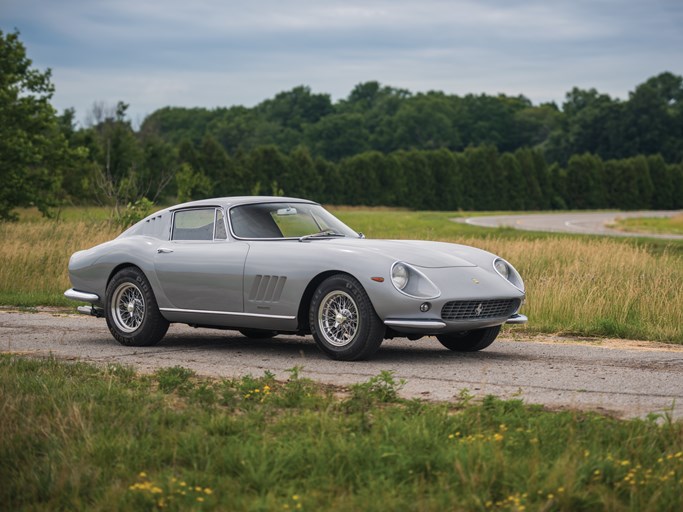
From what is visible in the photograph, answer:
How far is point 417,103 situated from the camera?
117m

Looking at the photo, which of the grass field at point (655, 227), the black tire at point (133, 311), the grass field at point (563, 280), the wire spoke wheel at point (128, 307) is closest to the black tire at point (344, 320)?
the black tire at point (133, 311)

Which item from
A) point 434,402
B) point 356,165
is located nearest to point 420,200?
point 356,165

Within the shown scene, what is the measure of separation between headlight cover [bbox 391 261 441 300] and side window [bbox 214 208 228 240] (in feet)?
6.89

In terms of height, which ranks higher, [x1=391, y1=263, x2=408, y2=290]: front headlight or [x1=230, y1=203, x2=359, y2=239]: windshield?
[x1=230, y1=203, x2=359, y2=239]: windshield

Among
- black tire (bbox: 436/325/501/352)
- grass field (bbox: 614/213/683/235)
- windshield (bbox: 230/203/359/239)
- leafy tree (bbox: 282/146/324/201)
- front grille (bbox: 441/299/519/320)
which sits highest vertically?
leafy tree (bbox: 282/146/324/201)

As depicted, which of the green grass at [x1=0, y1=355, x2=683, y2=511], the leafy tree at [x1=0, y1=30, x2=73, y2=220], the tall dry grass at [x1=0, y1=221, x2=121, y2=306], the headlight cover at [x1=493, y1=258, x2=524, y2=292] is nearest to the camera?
the green grass at [x1=0, y1=355, x2=683, y2=511]

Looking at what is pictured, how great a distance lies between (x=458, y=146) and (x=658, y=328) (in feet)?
355

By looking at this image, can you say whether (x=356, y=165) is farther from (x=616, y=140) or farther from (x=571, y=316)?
(x=571, y=316)

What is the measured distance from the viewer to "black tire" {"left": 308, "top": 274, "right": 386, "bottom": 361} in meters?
9.05

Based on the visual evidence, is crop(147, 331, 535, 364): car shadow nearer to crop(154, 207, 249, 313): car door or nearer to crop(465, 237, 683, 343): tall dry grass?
crop(154, 207, 249, 313): car door

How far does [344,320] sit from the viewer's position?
30.3ft

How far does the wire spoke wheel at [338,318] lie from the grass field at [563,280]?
375 centimetres

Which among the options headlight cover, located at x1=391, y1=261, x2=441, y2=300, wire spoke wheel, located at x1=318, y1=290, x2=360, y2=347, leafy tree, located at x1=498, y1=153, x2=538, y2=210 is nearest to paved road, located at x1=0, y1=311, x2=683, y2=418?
wire spoke wheel, located at x1=318, y1=290, x2=360, y2=347

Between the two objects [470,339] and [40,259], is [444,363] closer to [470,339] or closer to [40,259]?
[470,339]
